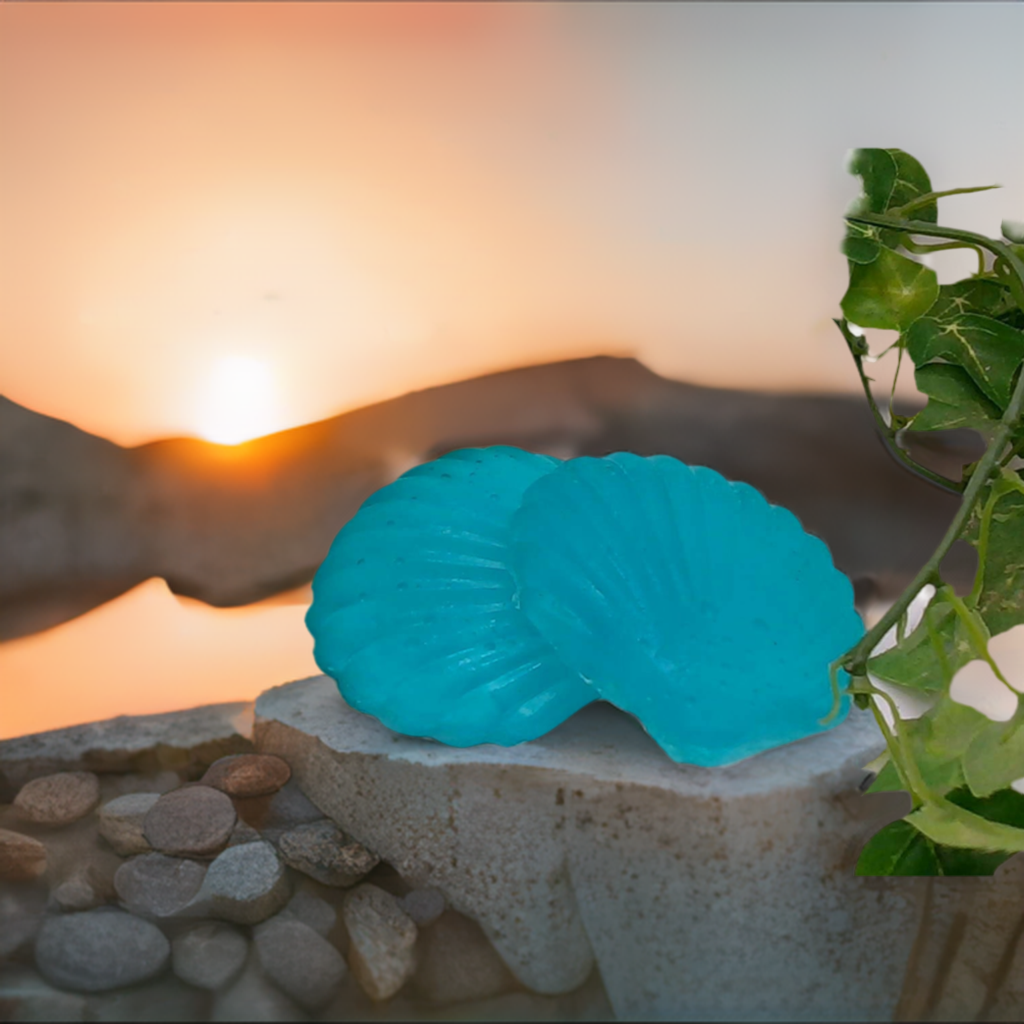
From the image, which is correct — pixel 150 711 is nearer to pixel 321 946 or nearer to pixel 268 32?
pixel 321 946

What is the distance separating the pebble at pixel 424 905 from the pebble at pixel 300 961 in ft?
0.17

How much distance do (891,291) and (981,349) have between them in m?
0.09

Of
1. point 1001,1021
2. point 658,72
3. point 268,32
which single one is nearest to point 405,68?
point 268,32

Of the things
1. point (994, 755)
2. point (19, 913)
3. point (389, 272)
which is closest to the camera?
point (994, 755)

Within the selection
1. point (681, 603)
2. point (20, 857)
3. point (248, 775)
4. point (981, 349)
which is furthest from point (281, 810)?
point (981, 349)

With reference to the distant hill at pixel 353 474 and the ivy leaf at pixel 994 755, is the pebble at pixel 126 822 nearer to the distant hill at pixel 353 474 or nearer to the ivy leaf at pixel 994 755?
the distant hill at pixel 353 474

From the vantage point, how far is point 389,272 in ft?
2.64

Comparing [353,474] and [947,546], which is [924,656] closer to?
[947,546]

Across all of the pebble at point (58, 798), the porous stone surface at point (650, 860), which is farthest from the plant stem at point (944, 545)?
the pebble at point (58, 798)

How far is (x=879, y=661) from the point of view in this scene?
42 centimetres

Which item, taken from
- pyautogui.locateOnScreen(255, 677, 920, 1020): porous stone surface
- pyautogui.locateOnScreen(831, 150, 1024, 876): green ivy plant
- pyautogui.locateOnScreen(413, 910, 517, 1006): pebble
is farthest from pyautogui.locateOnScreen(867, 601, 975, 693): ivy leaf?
pyautogui.locateOnScreen(413, 910, 517, 1006): pebble

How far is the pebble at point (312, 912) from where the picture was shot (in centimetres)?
47

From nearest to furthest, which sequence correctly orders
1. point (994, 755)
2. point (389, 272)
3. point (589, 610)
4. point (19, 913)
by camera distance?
point (994, 755), point (19, 913), point (589, 610), point (389, 272)

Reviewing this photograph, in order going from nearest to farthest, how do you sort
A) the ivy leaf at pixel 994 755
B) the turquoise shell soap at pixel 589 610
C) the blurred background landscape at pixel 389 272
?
1. the ivy leaf at pixel 994 755
2. the turquoise shell soap at pixel 589 610
3. the blurred background landscape at pixel 389 272
